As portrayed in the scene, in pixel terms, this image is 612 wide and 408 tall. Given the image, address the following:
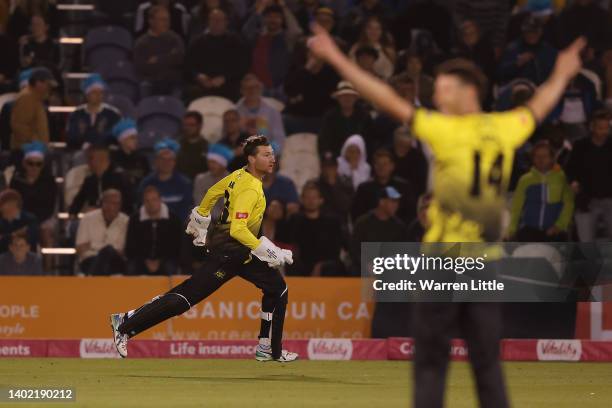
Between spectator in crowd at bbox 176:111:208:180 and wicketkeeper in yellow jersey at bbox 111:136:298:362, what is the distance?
5.82 meters

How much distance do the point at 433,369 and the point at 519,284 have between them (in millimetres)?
9849

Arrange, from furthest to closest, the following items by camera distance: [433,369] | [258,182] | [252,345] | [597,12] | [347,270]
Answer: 1. [597,12]
2. [347,270]
3. [252,345]
4. [258,182]
5. [433,369]

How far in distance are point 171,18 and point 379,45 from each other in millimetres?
3386

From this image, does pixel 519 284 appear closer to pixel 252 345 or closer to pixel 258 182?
pixel 252 345

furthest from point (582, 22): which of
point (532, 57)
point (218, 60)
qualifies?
point (218, 60)

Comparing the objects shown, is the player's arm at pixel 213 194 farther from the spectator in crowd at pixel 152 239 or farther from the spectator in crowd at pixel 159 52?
the spectator in crowd at pixel 159 52

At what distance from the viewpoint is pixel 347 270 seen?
1808 cm

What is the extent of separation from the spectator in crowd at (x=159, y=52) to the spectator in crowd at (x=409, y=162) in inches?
157

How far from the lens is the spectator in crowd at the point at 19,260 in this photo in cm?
1777

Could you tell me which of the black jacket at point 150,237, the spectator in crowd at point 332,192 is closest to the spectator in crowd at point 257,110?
the spectator in crowd at point 332,192

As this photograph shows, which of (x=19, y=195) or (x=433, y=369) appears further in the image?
(x=19, y=195)

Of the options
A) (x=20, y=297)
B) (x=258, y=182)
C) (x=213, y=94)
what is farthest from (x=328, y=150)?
(x=258, y=182)

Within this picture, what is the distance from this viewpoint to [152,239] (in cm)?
1812

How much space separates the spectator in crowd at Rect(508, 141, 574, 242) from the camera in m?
18.0
